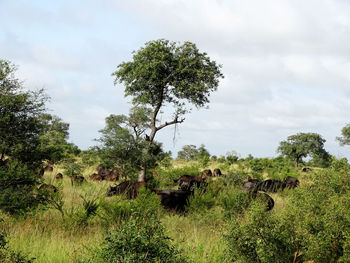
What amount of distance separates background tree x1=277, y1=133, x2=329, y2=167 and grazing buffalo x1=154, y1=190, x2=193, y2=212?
3965cm

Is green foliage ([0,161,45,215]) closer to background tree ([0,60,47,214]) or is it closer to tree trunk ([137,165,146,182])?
background tree ([0,60,47,214])

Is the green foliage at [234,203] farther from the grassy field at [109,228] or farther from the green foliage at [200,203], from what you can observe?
the green foliage at [200,203]

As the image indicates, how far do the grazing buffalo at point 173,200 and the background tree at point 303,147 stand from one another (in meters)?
39.6

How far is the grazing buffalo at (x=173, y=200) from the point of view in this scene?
34.8ft

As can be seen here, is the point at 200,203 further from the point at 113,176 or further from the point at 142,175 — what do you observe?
the point at 142,175

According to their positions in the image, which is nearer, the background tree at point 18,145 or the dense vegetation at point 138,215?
the dense vegetation at point 138,215

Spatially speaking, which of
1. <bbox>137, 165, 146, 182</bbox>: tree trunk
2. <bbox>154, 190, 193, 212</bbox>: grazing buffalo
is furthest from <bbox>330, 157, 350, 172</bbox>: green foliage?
<bbox>137, 165, 146, 182</bbox>: tree trunk

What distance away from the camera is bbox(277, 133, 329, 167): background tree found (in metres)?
47.1

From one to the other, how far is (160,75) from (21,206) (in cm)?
2009

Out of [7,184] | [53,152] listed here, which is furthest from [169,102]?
[7,184]

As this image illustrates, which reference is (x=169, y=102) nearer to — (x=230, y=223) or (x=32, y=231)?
(x=32, y=231)

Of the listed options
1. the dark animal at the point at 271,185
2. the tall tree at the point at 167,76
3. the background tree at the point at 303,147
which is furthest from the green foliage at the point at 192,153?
the dark animal at the point at 271,185

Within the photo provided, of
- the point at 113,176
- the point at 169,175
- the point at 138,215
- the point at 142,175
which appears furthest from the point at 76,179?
the point at 138,215

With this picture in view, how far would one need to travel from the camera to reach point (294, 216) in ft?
17.1
